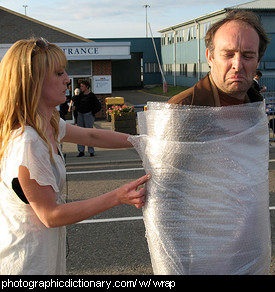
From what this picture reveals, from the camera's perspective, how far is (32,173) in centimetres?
176

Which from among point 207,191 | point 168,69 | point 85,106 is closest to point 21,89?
point 207,191

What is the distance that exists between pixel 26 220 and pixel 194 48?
135 feet

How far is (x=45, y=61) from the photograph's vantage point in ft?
6.19

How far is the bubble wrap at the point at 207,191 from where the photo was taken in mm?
1753

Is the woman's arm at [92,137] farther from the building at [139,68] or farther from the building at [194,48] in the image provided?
the building at [139,68]

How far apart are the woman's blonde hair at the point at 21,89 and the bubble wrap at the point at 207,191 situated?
0.54m

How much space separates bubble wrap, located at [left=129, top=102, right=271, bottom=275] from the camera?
175 centimetres

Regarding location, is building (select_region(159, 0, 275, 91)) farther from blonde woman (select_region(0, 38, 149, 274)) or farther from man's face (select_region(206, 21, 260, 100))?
blonde woman (select_region(0, 38, 149, 274))

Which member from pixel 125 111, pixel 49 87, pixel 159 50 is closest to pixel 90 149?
pixel 125 111

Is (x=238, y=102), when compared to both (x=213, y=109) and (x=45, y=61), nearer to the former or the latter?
(x=213, y=109)

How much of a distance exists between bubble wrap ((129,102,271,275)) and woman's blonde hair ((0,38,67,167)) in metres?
0.54

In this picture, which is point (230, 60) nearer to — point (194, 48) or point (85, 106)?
point (85, 106)

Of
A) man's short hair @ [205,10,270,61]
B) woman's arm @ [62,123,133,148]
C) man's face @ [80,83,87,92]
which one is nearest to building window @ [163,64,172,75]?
man's face @ [80,83,87,92]

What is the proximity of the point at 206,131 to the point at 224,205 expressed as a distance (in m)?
0.32
